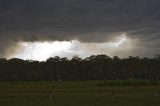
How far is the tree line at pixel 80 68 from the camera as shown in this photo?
145875 mm

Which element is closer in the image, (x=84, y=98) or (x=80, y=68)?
(x=84, y=98)

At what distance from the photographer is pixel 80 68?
155000 millimetres

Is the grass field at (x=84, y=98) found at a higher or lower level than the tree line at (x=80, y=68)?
lower

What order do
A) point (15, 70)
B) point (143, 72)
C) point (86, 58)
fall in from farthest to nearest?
point (86, 58) → point (15, 70) → point (143, 72)

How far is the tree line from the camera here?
14588cm

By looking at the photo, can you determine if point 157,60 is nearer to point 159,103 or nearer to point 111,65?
point 111,65

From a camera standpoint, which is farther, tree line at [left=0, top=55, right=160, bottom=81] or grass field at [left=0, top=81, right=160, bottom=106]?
tree line at [left=0, top=55, right=160, bottom=81]

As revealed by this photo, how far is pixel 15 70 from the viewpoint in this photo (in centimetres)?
15488

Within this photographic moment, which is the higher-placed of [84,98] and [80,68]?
[80,68]

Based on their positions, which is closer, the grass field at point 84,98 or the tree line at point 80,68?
the grass field at point 84,98

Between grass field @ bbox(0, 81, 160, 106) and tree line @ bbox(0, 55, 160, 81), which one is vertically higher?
tree line @ bbox(0, 55, 160, 81)

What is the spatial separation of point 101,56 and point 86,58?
6905mm

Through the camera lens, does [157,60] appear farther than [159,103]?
Yes

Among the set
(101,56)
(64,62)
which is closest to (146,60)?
(101,56)
